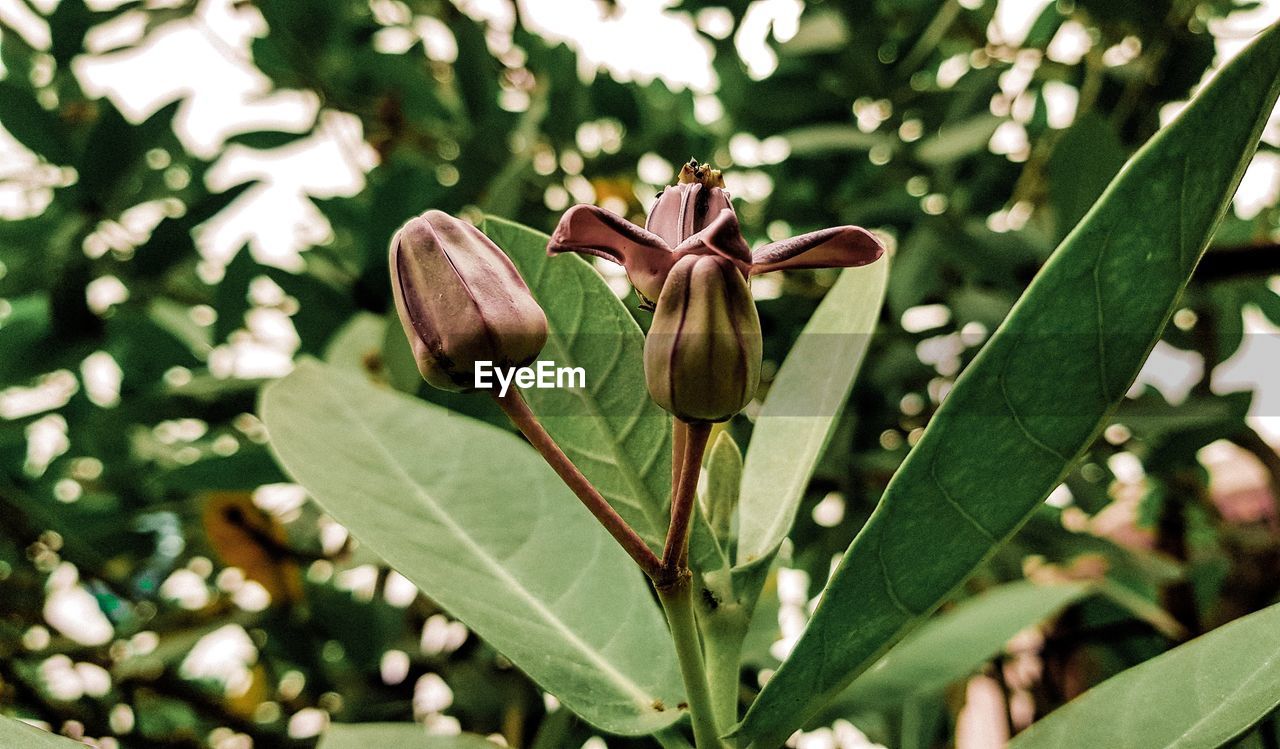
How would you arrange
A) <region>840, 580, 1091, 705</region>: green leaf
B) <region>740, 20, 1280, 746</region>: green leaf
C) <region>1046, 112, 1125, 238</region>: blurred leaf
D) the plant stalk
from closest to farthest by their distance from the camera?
<region>740, 20, 1280, 746</region>: green leaf, the plant stalk, <region>840, 580, 1091, 705</region>: green leaf, <region>1046, 112, 1125, 238</region>: blurred leaf

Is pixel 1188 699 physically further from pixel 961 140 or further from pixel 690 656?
pixel 961 140

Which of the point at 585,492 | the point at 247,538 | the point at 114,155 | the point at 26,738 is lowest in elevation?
the point at 247,538

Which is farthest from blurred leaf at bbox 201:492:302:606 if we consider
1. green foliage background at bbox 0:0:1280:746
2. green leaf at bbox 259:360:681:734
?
green leaf at bbox 259:360:681:734

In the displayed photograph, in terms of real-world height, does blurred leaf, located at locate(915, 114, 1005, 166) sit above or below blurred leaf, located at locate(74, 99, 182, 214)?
above

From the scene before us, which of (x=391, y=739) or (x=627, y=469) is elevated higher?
(x=627, y=469)

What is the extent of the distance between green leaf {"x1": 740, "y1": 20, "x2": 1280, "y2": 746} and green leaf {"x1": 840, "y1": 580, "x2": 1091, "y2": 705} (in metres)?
0.19

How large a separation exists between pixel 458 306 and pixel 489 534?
0.76 ft

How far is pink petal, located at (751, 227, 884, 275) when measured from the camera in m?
0.42

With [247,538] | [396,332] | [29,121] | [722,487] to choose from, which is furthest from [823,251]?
[29,121]

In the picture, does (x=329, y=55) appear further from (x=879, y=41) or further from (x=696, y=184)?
(x=696, y=184)

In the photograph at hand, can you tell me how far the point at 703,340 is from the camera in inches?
15.0

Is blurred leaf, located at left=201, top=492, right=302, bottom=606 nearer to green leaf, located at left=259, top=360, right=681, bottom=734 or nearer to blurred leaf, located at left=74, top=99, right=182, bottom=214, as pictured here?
blurred leaf, located at left=74, top=99, right=182, bottom=214

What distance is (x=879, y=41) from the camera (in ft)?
3.97

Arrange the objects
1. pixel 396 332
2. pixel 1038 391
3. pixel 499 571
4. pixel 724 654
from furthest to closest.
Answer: pixel 396 332 → pixel 499 571 → pixel 724 654 → pixel 1038 391
